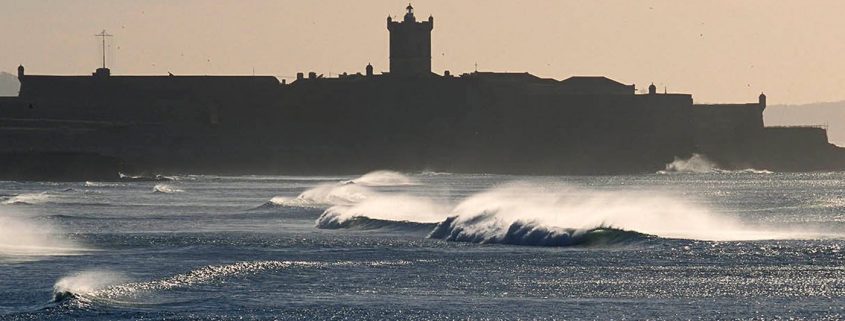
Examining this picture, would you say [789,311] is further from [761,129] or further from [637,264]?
[761,129]

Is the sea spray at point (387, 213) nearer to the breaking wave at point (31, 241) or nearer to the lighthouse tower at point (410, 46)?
the breaking wave at point (31, 241)

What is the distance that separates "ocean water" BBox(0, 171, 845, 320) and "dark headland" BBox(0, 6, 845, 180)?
84.1 m

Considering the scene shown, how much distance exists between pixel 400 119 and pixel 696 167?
76.9 feet

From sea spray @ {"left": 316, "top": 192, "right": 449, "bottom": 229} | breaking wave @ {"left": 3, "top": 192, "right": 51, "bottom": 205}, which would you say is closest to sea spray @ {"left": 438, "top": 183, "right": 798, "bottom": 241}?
sea spray @ {"left": 316, "top": 192, "right": 449, "bottom": 229}

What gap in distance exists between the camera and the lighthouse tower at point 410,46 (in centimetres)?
14275

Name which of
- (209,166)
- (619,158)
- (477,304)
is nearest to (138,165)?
(209,166)

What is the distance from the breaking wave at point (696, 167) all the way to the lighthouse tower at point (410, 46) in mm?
20200

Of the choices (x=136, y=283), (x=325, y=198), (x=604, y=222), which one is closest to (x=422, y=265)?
(x=136, y=283)

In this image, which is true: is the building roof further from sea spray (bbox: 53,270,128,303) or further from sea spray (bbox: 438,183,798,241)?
sea spray (bbox: 53,270,128,303)

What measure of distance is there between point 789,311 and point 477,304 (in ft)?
14.1

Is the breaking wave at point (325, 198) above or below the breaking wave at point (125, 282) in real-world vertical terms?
above

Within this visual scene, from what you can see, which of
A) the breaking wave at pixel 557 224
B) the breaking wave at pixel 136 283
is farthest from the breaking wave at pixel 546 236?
the breaking wave at pixel 136 283

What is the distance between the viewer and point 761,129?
150500 mm

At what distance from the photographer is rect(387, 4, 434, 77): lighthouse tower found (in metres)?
143
